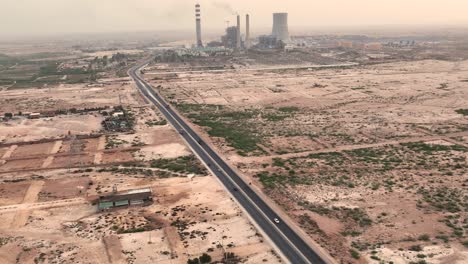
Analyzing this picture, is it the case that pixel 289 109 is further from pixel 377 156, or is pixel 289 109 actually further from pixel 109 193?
pixel 109 193

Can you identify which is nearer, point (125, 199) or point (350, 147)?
point (125, 199)

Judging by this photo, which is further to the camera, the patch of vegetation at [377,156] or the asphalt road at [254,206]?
the patch of vegetation at [377,156]

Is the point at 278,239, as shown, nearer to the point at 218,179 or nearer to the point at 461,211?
the point at 218,179

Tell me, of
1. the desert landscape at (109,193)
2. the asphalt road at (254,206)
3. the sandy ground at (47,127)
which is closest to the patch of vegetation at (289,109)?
the asphalt road at (254,206)

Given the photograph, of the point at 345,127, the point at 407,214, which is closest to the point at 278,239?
the point at 407,214

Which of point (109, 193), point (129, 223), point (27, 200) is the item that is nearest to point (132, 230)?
point (129, 223)

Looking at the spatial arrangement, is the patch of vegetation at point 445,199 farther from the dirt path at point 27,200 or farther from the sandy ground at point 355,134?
the dirt path at point 27,200
